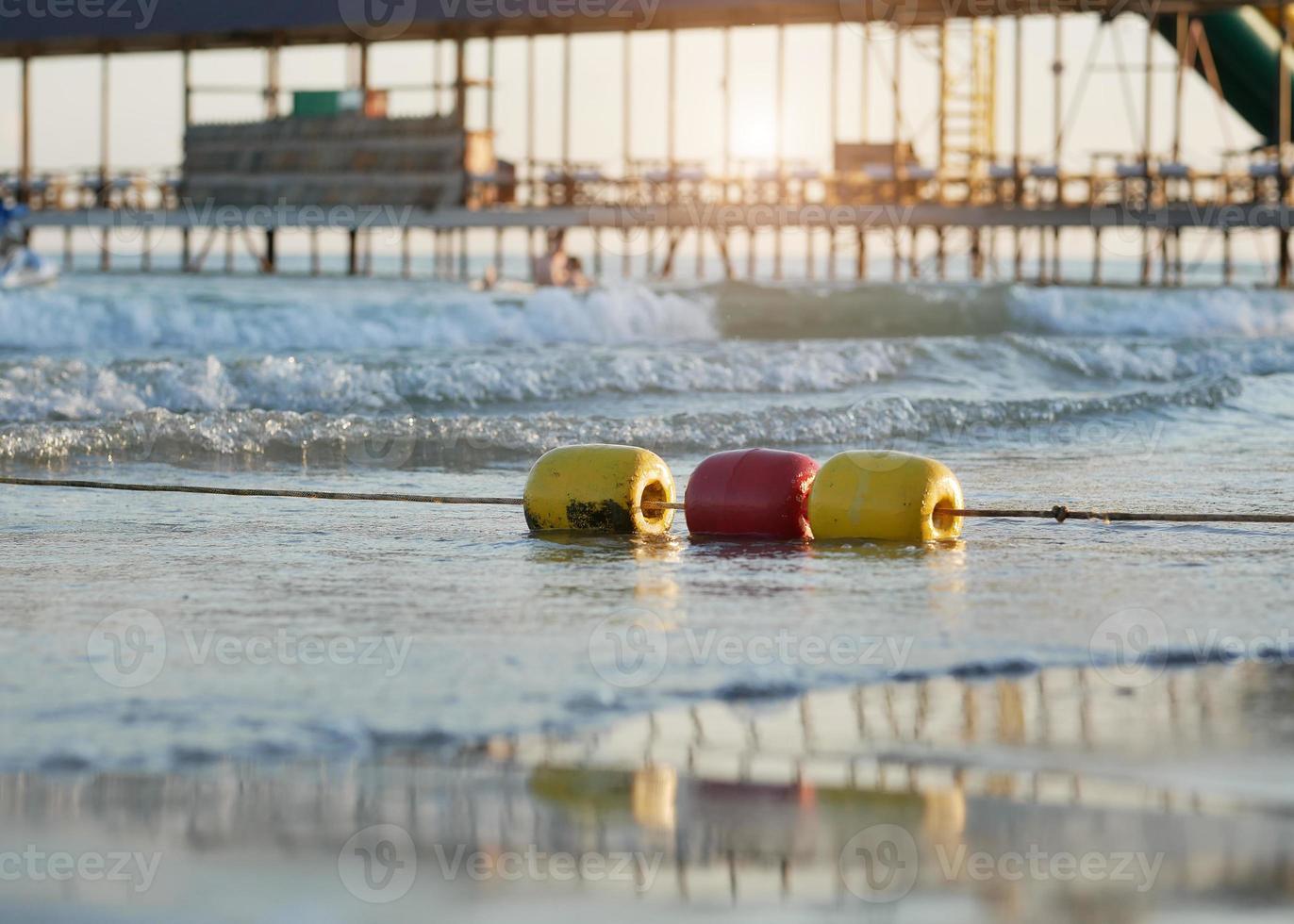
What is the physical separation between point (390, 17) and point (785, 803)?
27119 millimetres

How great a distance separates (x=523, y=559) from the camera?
5.63 meters

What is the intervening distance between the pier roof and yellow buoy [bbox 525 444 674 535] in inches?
806

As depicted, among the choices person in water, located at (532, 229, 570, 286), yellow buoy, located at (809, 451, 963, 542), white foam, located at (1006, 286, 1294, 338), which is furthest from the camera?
person in water, located at (532, 229, 570, 286)

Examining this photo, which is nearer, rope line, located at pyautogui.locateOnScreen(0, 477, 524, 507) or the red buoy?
the red buoy

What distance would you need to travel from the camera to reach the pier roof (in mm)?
26406

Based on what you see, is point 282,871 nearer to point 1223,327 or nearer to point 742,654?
point 742,654

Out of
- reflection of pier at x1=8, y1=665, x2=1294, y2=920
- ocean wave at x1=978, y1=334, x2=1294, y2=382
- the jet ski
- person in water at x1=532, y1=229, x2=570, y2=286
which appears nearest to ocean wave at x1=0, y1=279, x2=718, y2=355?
person in water at x1=532, y1=229, x2=570, y2=286

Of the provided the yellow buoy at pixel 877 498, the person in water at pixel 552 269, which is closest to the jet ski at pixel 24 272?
the person in water at pixel 552 269

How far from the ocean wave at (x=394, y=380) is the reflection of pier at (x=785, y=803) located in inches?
312

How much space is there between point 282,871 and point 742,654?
164cm

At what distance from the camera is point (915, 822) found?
2832mm

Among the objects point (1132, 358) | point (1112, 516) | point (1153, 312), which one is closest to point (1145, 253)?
point (1153, 312)

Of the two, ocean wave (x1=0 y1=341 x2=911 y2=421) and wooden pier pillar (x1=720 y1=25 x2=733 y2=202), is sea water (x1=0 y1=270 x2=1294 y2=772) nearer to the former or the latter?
ocean wave (x1=0 y1=341 x2=911 y2=421)

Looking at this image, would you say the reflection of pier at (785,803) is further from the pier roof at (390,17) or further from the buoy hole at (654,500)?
the pier roof at (390,17)
